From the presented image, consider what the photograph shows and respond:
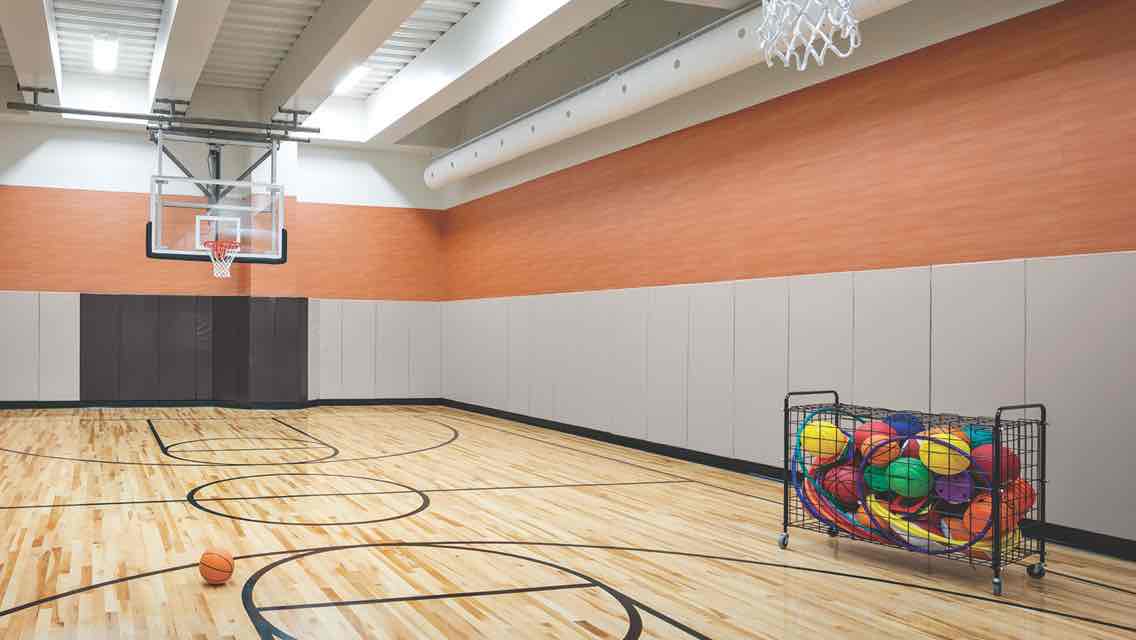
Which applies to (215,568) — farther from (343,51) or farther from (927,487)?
(343,51)

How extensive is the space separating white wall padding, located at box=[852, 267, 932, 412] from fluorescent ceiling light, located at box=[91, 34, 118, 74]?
9.16 meters

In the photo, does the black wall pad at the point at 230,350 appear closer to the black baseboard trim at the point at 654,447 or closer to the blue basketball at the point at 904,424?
the black baseboard trim at the point at 654,447

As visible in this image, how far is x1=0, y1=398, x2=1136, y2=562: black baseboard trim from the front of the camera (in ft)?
18.6

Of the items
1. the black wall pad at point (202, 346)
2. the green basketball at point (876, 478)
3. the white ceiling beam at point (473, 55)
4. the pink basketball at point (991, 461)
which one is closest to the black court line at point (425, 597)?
the green basketball at point (876, 478)

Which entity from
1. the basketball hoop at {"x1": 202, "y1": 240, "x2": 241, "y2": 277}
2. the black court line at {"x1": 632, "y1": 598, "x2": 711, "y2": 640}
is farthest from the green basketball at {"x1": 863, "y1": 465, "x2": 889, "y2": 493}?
the basketball hoop at {"x1": 202, "y1": 240, "x2": 241, "y2": 277}

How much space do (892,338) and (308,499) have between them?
14.8 ft

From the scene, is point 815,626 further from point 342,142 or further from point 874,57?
point 342,142

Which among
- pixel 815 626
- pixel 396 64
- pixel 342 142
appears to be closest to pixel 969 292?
pixel 815 626

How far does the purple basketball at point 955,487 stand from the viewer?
5.04m

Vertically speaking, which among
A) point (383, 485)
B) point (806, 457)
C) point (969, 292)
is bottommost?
point (383, 485)

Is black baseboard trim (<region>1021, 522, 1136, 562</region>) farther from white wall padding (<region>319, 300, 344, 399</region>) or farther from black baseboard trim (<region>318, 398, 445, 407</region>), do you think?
white wall padding (<region>319, 300, 344, 399</region>)

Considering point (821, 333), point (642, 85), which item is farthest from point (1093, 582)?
point (642, 85)

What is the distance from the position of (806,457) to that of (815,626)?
1.67m

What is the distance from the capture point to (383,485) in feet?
25.9
